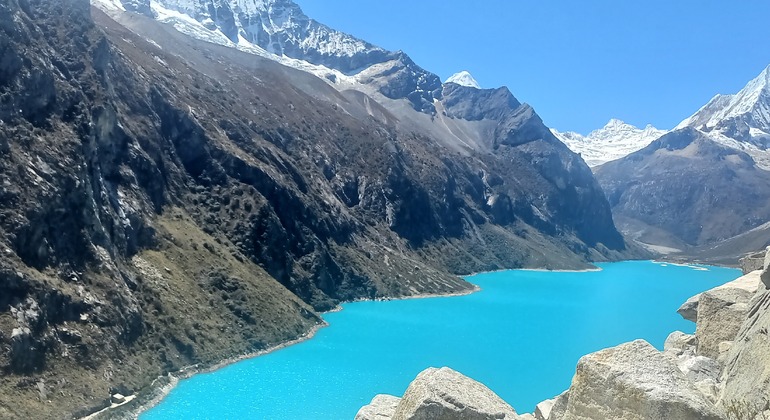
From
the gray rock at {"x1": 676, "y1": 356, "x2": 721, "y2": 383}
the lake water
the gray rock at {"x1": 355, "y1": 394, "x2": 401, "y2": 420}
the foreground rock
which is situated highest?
the gray rock at {"x1": 676, "y1": 356, "x2": 721, "y2": 383}

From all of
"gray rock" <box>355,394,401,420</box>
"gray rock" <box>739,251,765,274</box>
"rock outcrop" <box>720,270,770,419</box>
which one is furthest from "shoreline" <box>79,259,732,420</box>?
"rock outcrop" <box>720,270,770,419</box>

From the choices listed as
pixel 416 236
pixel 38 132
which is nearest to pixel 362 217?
pixel 416 236

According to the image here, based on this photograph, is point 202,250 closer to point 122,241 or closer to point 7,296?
point 122,241

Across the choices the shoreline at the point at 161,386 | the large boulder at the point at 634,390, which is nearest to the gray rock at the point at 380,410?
the large boulder at the point at 634,390

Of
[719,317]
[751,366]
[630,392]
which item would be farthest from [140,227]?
[630,392]

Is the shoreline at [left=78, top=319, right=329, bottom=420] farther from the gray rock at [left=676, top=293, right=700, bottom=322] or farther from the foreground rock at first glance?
the foreground rock
